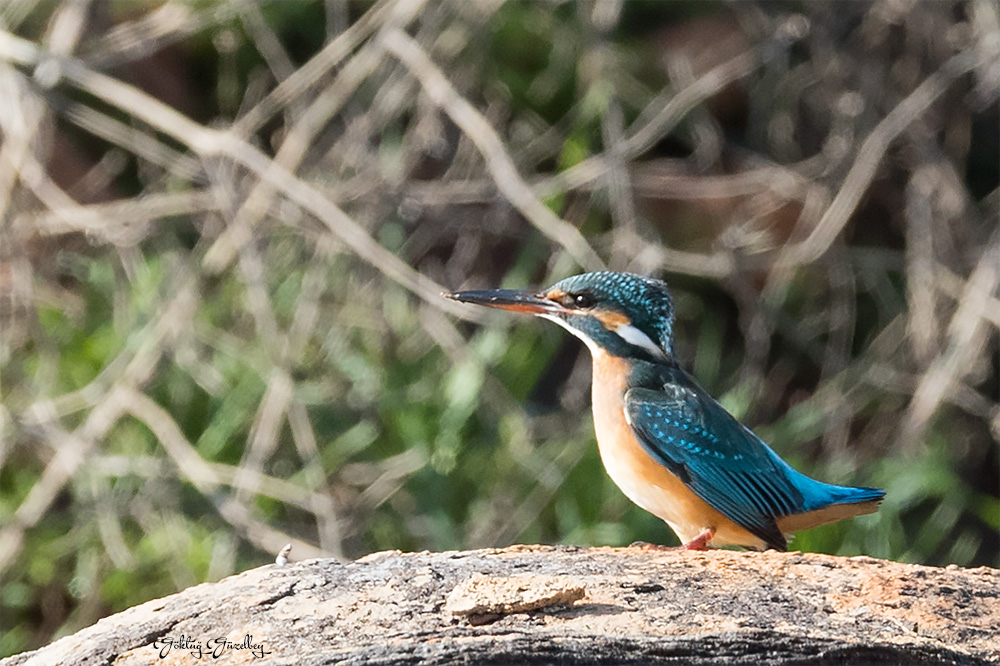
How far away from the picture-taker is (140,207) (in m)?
5.04

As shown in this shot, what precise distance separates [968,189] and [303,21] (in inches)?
135

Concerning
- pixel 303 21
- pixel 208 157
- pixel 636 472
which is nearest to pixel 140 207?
pixel 208 157

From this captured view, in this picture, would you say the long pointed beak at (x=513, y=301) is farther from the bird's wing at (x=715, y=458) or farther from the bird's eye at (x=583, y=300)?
the bird's wing at (x=715, y=458)

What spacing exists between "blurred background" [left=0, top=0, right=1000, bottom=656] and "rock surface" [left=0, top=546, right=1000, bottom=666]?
5.23 feet

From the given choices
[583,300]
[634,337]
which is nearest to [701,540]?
[634,337]

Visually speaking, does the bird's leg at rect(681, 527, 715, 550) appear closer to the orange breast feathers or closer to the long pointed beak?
the orange breast feathers

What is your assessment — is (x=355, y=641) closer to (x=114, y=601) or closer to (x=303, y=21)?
(x=114, y=601)

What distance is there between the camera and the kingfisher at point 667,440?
3.23m

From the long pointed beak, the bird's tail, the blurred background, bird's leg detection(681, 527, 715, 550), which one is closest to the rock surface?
bird's leg detection(681, 527, 715, 550)

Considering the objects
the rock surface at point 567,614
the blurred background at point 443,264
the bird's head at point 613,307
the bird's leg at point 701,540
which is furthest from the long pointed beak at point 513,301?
the rock surface at point 567,614

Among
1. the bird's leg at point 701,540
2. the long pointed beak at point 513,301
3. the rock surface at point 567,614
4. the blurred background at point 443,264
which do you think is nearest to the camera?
the rock surface at point 567,614

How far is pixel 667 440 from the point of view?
3301 millimetres

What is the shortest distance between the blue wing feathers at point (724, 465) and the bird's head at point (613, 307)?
7.2 inches

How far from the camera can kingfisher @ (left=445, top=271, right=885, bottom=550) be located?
3.23 metres
